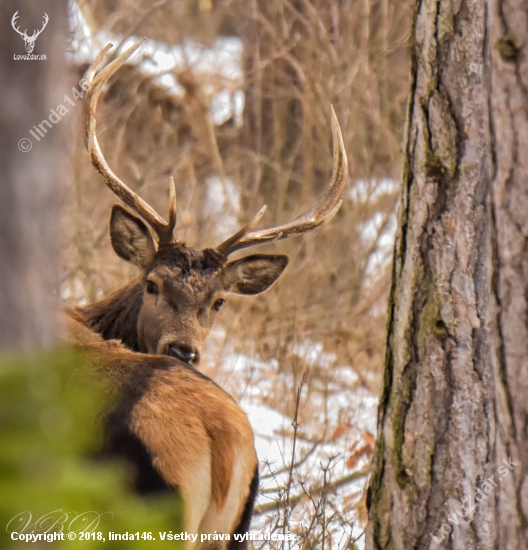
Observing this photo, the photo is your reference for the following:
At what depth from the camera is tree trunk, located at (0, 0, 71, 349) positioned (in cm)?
172

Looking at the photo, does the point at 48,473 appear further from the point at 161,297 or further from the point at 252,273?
the point at 252,273

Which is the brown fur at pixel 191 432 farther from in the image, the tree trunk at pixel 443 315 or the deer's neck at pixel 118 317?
the deer's neck at pixel 118 317

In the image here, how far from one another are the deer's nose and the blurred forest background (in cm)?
145

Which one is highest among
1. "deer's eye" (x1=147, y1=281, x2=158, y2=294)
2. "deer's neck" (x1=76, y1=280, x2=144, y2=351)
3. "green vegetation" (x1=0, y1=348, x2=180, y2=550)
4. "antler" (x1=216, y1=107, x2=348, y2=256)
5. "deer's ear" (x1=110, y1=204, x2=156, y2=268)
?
"antler" (x1=216, y1=107, x2=348, y2=256)

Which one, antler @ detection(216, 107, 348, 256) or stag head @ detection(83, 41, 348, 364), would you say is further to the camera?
antler @ detection(216, 107, 348, 256)

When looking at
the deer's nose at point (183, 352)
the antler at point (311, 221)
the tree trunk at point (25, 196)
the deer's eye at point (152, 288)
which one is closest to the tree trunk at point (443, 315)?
the tree trunk at point (25, 196)

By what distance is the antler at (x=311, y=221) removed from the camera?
584cm

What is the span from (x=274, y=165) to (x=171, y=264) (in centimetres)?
504

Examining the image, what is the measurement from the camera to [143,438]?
126 inches

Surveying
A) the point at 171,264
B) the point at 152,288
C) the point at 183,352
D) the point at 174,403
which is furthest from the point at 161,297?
the point at 174,403

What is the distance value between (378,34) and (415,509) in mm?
7661

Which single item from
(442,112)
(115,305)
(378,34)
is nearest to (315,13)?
(378,34)

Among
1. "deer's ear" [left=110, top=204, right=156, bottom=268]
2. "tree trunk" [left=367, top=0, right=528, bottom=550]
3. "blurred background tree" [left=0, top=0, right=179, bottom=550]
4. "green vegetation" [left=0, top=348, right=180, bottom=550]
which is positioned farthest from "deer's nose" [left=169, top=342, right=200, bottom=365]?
"green vegetation" [left=0, top=348, right=180, bottom=550]

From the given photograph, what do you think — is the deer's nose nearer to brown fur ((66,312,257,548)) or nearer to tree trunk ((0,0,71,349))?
brown fur ((66,312,257,548))
